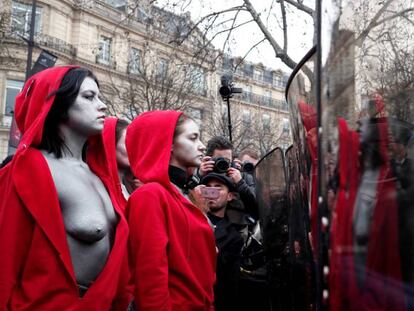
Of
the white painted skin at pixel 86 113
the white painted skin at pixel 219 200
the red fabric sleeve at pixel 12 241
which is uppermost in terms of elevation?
the white painted skin at pixel 86 113

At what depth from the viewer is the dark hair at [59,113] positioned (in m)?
1.81

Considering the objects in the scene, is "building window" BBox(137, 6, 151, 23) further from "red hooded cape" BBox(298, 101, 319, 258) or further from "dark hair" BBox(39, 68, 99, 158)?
"red hooded cape" BBox(298, 101, 319, 258)

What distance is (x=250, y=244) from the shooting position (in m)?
3.03

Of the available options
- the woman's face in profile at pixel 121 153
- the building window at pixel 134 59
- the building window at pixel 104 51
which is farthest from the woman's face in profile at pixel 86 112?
the building window at pixel 104 51

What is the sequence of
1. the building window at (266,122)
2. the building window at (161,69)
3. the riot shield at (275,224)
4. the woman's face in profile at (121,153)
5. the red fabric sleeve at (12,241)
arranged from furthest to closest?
the building window at (266,122), the building window at (161,69), the woman's face in profile at (121,153), the riot shield at (275,224), the red fabric sleeve at (12,241)

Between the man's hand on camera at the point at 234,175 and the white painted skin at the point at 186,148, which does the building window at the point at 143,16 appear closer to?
the man's hand on camera at the point at 234,175

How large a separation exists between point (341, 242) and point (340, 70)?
37cm

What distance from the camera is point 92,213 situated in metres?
1.71

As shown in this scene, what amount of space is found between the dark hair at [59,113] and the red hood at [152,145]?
1.69 feet

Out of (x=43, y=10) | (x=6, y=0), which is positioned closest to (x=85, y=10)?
(x=43, y=10)

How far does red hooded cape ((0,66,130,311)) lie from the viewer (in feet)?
4.87

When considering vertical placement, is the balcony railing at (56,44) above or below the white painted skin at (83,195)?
above

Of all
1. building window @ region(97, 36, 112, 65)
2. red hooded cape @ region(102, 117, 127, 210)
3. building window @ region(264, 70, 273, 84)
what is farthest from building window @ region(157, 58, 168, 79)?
building window @ region(264, 70, 273, 84)

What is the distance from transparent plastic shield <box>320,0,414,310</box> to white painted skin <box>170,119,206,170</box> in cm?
145
